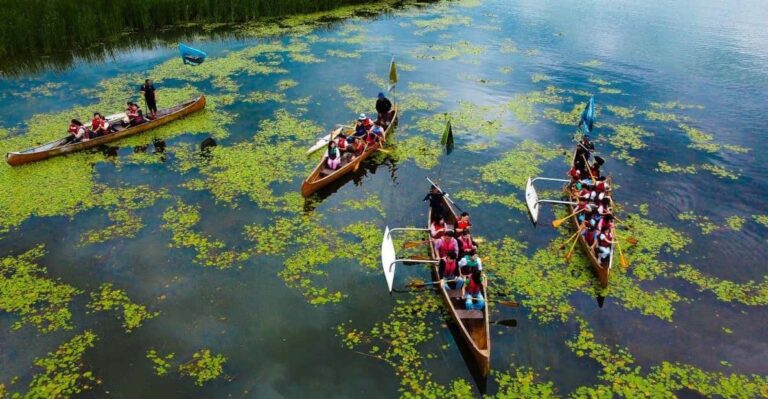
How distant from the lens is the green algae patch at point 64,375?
8359 mm

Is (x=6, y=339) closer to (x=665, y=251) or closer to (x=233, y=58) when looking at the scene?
(x=665, y=251)

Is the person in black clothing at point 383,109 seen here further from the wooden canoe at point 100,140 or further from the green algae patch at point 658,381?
the green algae patch at point 658,381

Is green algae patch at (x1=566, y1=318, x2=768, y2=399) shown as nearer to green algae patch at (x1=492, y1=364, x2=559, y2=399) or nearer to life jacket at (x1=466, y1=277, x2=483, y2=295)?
green algae patch at (x1=492, y1=364, x2=559, y2=399)

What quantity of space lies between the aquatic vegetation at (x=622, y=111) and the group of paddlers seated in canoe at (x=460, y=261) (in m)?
12.1

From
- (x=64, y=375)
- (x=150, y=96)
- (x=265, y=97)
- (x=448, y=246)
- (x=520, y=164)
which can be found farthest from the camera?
(x=265, y=97)

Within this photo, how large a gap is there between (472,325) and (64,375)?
757 cm

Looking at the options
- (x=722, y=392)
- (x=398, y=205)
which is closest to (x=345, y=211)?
(x=398, y=205)

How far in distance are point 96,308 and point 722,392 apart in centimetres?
1220

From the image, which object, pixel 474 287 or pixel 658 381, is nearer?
pixel 658 381

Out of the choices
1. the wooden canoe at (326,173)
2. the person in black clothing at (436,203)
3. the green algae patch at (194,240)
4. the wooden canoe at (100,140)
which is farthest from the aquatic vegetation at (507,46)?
the green algae patch at (194,240)

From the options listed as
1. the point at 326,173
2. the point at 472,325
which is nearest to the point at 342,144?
the point at 326,173

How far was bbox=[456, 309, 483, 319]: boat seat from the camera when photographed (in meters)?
9.51

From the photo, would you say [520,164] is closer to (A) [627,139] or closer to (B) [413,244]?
(A) [627,139]

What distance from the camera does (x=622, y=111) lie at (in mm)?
20625
